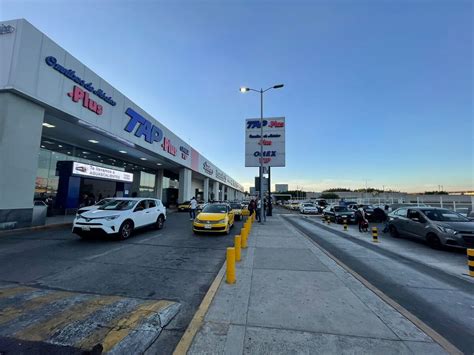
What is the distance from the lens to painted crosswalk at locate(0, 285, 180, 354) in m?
2.59

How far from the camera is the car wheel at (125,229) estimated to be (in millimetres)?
8625

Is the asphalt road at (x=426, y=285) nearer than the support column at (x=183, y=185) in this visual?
Yes

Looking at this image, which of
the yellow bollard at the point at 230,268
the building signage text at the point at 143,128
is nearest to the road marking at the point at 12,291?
the yellow bollard at the point at 230,268

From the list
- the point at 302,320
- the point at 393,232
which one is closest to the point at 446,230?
the point at 393,232

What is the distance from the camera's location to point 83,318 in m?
3.08

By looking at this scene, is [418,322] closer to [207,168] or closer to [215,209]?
[215,209]

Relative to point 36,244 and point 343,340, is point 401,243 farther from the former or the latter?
point 36,244

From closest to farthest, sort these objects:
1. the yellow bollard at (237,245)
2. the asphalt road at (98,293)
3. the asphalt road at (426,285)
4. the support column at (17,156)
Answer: the asphalt road at (98,293) → the asphalt road at (426,285) → the yellow bollard at (237,245) → the support column at (17,156)

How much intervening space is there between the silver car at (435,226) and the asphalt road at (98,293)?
27.9 feet

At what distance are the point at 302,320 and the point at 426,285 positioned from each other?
3749mm

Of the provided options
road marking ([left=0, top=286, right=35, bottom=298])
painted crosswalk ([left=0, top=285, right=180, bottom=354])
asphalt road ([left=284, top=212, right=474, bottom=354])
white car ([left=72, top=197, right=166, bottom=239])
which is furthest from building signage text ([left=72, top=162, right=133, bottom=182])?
asphalt road ([left=284, top=212, right=474, bottom=354])

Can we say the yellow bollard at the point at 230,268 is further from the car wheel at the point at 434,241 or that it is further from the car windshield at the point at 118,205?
the car wheel at the point at 434,241

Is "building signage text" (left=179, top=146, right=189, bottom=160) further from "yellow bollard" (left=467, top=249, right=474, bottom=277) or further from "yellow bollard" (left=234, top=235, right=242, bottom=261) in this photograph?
"yellow bollard" (left=467, top=249, right=474, bottom=277)

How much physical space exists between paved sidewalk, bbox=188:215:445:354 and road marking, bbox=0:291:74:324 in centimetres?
271
